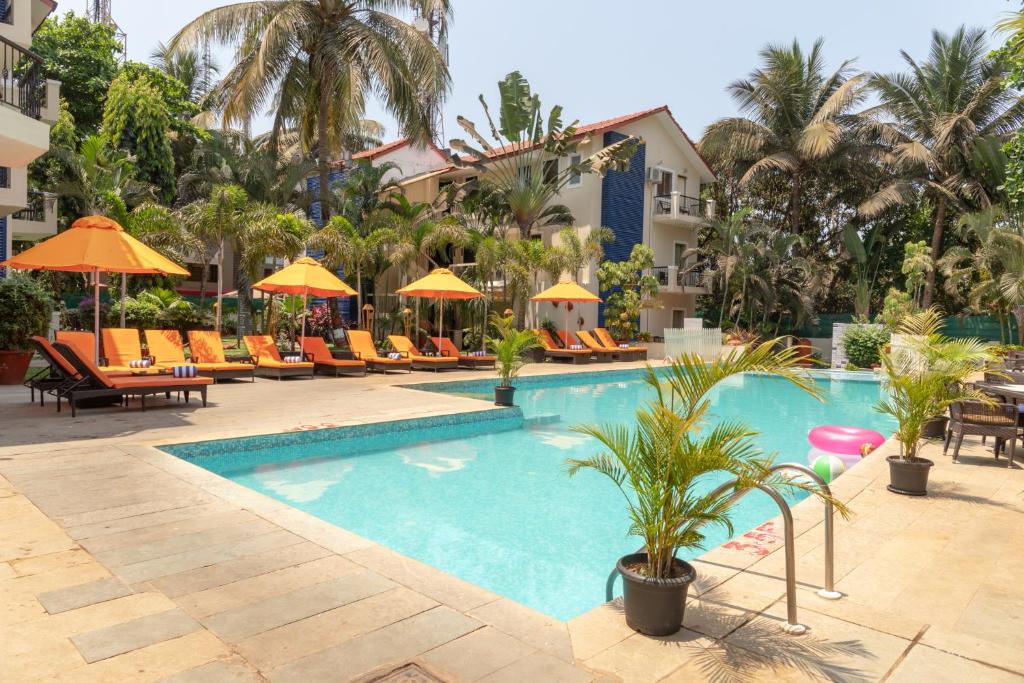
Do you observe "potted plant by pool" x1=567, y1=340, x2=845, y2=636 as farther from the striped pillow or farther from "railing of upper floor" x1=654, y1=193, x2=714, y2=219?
"railing of upper floor" x1=654, y1=193, x2=714, y2=219

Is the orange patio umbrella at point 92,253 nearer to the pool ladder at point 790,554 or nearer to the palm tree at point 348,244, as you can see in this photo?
the palm tree at point 348,244

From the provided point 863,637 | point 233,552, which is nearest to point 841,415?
point 863,637

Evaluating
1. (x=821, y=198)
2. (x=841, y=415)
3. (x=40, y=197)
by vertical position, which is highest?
(x=821, y=198)

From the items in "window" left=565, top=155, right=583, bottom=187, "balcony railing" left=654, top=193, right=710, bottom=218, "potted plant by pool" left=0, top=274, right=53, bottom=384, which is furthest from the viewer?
"balcony railing" left=654, top=193, right=710, bottom=218

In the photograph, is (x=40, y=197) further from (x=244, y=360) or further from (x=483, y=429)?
(x=483, y=429)

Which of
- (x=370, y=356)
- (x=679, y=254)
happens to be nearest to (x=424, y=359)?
(x=370, y=356)

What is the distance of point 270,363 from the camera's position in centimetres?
1435

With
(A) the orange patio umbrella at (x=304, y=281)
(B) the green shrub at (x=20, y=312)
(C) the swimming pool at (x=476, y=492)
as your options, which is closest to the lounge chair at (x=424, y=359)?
(A) the orange patio umbrella at (x=304, y=281)

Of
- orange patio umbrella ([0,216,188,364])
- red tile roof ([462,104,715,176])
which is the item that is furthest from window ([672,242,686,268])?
orange patio umbrella ([0,216,188,364])

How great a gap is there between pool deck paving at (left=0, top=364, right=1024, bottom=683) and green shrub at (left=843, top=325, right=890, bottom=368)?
1662 cm

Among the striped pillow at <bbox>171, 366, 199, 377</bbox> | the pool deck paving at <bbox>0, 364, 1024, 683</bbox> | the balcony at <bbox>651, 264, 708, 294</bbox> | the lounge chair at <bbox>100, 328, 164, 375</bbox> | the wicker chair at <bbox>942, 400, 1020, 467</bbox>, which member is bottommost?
the pool deck paving at <bbox>0, 364, 1024, 683</bbox>

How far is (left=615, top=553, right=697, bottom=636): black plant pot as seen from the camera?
126 inches

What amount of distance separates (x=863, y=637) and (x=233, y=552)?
11.7 ft

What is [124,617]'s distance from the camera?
10.6 ft
